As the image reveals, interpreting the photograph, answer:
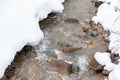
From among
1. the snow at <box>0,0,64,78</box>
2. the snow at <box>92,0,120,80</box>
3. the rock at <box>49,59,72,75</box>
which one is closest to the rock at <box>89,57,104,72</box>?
the snow at <box>92,0,120,80</box>

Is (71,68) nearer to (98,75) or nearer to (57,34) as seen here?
(98,75)

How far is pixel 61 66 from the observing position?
4133 millimetres

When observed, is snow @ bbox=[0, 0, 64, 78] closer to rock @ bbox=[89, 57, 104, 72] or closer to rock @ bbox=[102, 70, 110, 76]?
rock @ bbox=[89, 57, 104, 72]

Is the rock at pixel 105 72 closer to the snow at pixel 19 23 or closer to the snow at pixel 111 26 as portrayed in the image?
the snow at pixel 111 26

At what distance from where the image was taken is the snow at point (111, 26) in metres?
3.99

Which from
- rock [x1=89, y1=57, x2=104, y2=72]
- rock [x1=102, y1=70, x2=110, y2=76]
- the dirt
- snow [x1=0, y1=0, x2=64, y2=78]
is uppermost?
snow [x1=0, y1=0, x2=64, y2=78]

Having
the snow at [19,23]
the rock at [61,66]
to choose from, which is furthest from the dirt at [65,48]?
the snow at [19,23]

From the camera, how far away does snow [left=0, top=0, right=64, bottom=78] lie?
13.1ft

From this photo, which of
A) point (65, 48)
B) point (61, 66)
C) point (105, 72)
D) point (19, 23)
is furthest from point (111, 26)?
point (19, 23)

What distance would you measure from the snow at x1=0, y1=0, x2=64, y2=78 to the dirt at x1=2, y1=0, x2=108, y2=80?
7.0 inches

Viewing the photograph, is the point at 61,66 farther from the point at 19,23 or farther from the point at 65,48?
the point at 19,23

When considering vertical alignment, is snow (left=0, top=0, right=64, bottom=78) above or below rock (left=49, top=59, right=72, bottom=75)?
above

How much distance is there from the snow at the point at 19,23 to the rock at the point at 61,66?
487 millimetres

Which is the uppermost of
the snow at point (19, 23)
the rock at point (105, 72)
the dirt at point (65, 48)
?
the snow at point (19, 23)
